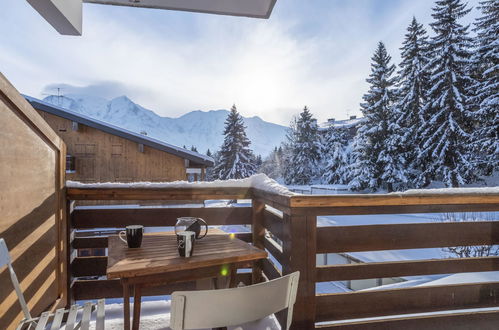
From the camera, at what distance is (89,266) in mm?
2486

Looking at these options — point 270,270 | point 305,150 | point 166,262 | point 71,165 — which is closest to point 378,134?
point 305,150

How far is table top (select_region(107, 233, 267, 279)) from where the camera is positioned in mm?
1352

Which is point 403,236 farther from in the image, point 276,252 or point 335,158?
point 335,158

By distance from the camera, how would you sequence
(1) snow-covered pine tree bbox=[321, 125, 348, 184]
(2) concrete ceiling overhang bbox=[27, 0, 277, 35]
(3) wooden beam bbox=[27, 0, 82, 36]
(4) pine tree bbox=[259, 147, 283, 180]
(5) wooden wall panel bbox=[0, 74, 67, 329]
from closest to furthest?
(5) wooden wall panel bbox=[0, 74, 67, 329] → (3) wooden beam bbox=[27, 0, 82, 36] → (2) concrete ceiling overhang bbox=[27, 0, 277, 35] → (1) snow-covered pine tree bbox=[321, 125, 348, 184] → (4) pine tree bbox=[259, 147, 283, 180]

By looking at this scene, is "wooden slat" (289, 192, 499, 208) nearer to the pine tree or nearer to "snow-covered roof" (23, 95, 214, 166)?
"snow-covered roof" (23, 95, 214, 166)

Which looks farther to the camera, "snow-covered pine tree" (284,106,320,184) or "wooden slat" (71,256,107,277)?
"snow-covered pine tree" (284,106,320,184)

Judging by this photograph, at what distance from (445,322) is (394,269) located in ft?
1.70

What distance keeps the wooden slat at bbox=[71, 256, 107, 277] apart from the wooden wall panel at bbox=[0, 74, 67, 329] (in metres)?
0.19

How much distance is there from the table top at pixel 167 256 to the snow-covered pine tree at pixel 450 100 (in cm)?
1854

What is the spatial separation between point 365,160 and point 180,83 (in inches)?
636

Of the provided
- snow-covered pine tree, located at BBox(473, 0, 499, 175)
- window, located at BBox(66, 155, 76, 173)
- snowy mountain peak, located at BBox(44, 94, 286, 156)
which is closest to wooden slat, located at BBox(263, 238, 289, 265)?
window, located at BBox(66, 155, 76, 173)

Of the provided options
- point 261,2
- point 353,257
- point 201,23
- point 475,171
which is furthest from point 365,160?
point 261,2

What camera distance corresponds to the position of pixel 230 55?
652 cm

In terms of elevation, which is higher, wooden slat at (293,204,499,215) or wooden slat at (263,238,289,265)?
wooden slat at (293,204,499,215)
